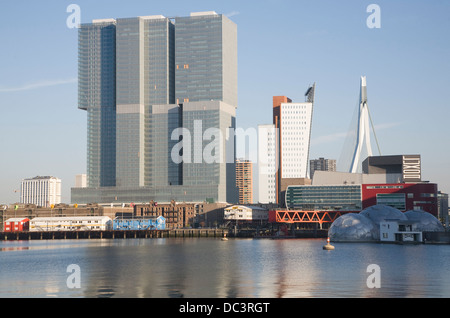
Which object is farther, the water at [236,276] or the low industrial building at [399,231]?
the low industrial building at [399,231]

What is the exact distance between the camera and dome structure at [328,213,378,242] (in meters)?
146

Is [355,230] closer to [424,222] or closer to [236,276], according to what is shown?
[424,222]

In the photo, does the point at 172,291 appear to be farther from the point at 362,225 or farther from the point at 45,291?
the point at 362,225

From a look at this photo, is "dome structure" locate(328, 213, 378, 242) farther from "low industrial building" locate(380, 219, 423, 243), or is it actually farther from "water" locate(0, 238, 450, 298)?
"water" locate(0, 238, 450, 298)

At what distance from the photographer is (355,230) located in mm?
145875

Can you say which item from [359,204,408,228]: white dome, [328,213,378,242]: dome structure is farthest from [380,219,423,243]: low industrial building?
[328,213,378,242]: dome structure

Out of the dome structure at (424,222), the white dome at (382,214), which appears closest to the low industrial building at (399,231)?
the dome structure at (424,222)

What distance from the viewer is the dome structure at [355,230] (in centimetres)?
14550

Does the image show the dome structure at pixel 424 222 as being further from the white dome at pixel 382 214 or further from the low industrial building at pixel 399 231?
the white dome at pixel 382 214

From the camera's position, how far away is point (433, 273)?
73688 millimetres

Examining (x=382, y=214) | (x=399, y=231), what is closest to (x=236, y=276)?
(x=399, y=231)

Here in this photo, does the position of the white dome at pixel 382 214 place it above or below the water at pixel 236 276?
above
